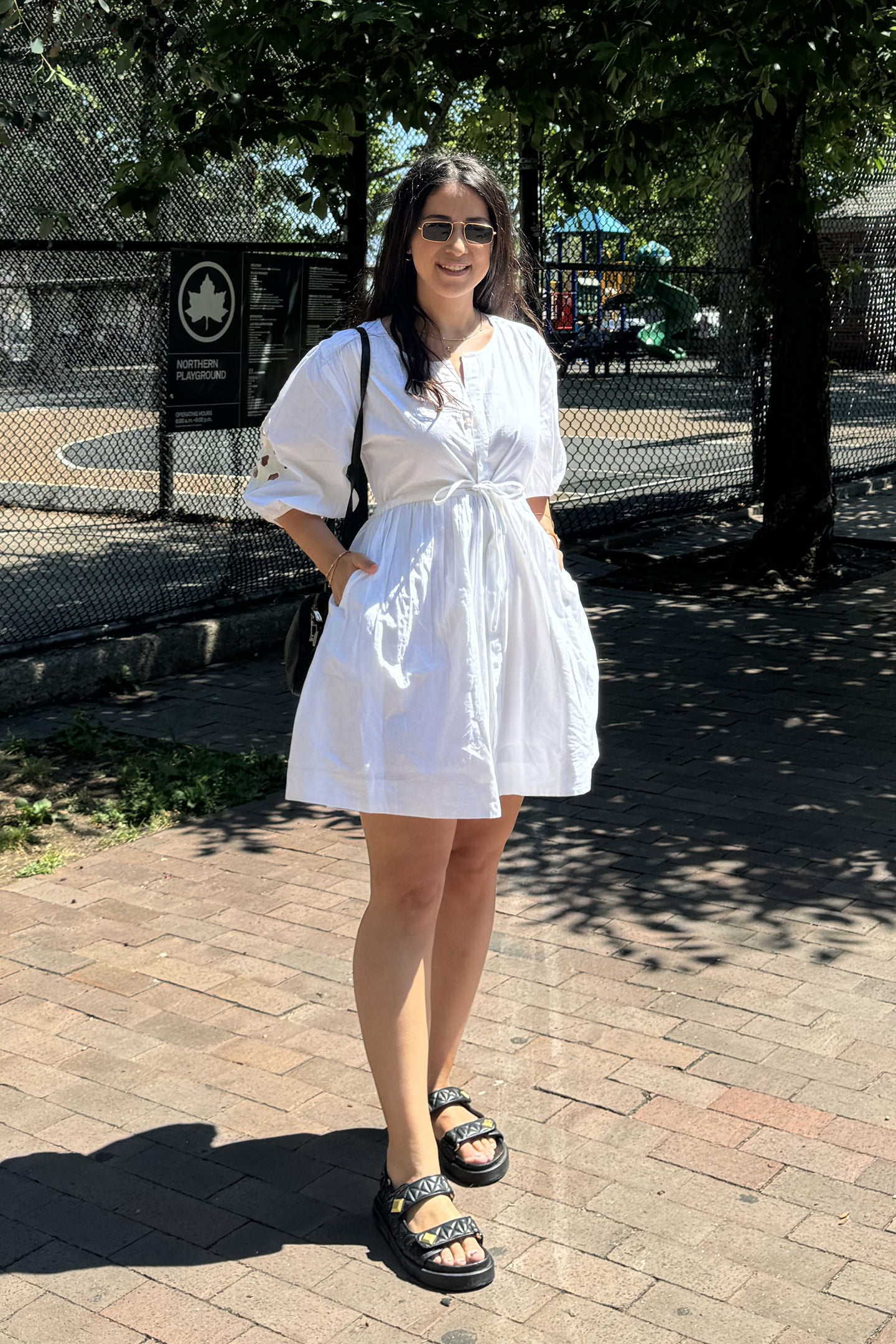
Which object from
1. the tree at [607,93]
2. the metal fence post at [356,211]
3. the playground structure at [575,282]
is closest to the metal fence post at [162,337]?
the tree at [607,93]

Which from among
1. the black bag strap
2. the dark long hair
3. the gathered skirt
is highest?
the dark long hair

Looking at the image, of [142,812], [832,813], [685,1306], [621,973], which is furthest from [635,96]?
[685,1306]

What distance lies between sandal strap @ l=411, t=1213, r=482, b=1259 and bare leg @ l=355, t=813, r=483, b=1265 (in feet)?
0.08

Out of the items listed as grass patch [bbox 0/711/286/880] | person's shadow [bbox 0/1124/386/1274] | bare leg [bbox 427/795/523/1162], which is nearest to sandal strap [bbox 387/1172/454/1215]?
person's shadow [bbox 0/1124/386/1274]

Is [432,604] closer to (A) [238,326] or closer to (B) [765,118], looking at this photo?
(A) [238,326]

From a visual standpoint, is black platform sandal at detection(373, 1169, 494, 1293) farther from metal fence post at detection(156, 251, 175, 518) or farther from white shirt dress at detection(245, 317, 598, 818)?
metal fence post at detection(156, 251, 175, 518)

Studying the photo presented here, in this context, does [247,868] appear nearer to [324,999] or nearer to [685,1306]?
[324,999]

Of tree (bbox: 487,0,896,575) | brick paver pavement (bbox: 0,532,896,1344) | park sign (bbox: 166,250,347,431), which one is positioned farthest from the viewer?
park sign (bbox: 166,250,347,431)

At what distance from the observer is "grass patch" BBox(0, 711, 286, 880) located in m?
5.35

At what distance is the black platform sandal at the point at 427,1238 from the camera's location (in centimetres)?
287

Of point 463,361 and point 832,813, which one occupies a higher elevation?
point 463,361

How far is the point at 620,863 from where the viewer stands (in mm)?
5109

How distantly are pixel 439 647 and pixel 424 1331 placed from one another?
1.27 metres

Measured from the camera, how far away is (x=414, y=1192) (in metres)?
2.97
